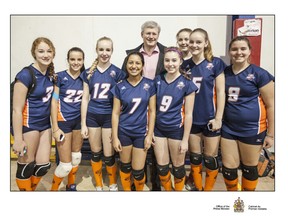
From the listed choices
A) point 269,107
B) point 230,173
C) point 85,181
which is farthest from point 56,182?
point 269,107

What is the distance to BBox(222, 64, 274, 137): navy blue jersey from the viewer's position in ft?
6.10

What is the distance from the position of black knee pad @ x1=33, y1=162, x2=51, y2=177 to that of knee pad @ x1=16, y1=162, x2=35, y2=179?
0.03m

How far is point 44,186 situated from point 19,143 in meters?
0.52

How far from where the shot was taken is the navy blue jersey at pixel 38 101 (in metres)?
1.91

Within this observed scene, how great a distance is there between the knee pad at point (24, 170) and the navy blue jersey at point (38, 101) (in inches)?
13.0

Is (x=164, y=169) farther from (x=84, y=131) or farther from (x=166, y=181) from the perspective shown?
(x=84, y=131)

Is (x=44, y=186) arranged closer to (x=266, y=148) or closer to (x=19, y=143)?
(x=19, y=143)

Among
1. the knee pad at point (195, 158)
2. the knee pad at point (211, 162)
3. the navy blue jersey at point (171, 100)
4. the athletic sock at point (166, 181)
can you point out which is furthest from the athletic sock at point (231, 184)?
the navy blue jersey at point (171, 100)

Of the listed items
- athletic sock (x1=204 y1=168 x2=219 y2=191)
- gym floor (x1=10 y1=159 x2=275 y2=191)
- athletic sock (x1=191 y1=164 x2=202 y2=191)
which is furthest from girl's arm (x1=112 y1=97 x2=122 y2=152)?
athletic sock (x1=204 y1=168 x2=219 y2=191)

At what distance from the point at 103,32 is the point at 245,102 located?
133 centimetres

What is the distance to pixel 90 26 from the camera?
2.01 meters

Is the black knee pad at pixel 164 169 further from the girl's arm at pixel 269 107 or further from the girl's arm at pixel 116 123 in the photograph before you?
the girl's arm at pixel 269 107
